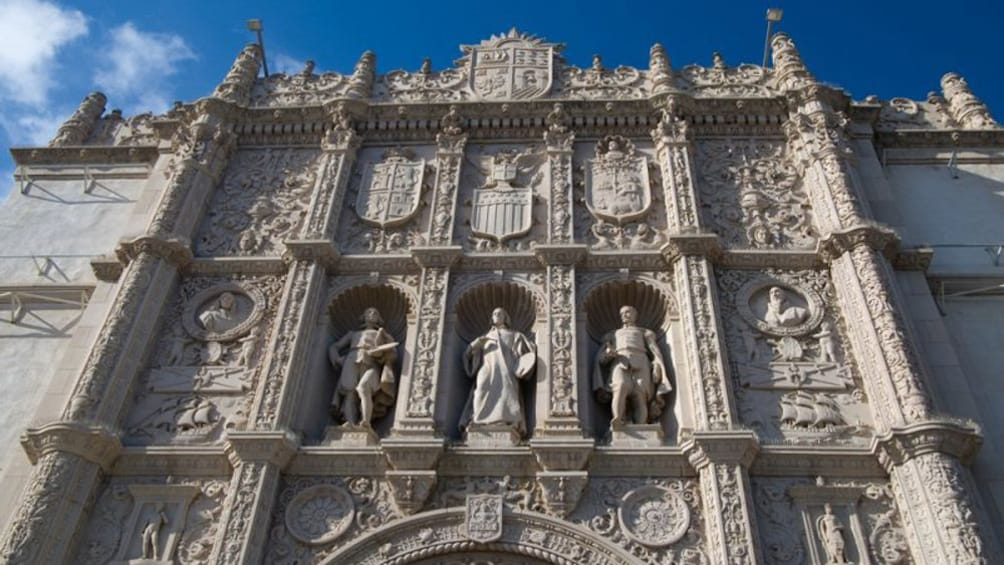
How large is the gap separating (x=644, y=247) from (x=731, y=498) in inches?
171

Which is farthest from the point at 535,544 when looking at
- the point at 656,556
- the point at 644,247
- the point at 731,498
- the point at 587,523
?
the point at 644,247

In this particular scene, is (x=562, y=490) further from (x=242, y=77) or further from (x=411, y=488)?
(x=242, y=77)

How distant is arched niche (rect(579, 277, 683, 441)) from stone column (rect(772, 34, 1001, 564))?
2148mm

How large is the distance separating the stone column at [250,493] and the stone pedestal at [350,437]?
47cm

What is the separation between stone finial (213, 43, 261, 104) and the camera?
54.0 ft

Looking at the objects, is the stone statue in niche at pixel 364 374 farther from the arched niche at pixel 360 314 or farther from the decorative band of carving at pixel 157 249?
the decorative band of carving at pixel 157 249

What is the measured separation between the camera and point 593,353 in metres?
13.0

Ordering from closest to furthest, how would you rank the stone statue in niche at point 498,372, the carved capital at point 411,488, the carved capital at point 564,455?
the carved capital at point 411,488 → the carved capital at point 564,455 → the stone statue in niche at point 498,372

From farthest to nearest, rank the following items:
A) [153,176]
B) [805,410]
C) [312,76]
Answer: [312,76] → [153,176] → [805,410]

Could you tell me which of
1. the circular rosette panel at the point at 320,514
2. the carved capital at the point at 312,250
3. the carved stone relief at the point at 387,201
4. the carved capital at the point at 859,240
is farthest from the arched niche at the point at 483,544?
the carved capital at the point at 859,240

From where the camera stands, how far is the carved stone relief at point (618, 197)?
45.9ft

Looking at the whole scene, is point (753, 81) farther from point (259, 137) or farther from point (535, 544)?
point (535, 544)

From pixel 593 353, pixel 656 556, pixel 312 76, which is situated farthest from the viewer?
pixel 312 76

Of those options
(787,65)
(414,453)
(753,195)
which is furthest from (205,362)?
(787,65)
